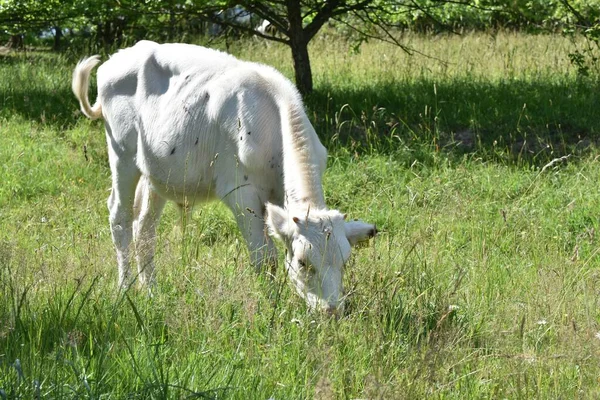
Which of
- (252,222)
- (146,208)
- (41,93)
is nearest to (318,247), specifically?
(252,222)

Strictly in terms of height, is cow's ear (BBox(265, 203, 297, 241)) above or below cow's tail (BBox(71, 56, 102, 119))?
below

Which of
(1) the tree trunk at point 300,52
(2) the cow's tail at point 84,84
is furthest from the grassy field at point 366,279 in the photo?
(2) the cow's tail at point 84,84

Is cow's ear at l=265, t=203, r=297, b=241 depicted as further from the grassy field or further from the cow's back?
the cow's back

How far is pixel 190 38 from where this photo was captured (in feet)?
53.1

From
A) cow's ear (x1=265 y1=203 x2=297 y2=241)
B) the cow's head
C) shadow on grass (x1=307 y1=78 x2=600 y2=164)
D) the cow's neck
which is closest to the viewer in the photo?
the cow's head

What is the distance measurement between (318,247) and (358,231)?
13.1 inches

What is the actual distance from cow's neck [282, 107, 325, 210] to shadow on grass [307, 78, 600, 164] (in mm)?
3449

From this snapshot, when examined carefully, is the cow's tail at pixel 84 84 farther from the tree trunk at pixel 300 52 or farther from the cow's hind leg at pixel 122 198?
the tree trunk at pixel 300 52

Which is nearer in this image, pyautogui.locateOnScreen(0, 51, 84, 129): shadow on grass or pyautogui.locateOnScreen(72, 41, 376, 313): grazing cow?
pyautogui.locateOnScreen(72, 41, 376, 313): grazing cow

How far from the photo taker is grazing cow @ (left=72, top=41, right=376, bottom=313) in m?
5.08

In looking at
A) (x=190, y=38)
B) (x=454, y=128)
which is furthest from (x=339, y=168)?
(x=190, y=38)

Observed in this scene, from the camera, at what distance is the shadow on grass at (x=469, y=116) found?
9.64 meters

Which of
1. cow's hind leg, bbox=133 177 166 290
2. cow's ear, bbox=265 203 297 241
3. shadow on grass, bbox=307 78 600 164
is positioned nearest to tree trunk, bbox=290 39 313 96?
shadow on grass, bbox=307 78 600 164

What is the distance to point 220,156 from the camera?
608 centimetres
